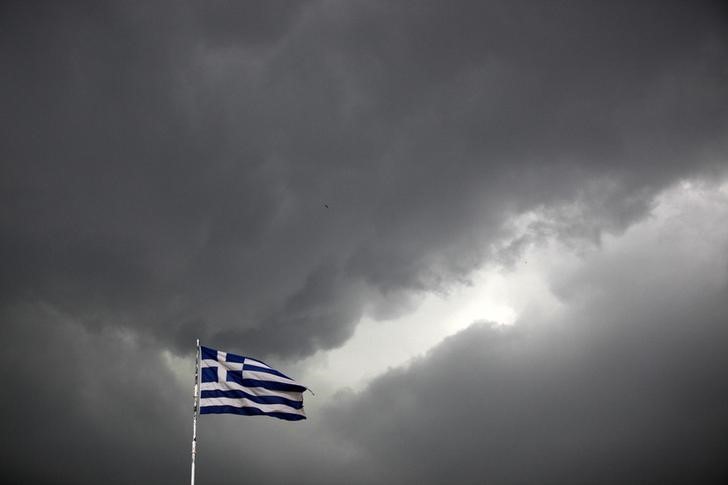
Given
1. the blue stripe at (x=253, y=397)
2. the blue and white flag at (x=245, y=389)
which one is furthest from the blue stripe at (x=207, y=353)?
the blue stripe at (x=253, y=397)

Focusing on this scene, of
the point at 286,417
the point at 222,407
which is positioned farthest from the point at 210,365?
the point at 286,417

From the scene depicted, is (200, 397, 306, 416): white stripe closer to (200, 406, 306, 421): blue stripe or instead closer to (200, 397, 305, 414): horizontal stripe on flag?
(200, 397, 305, 414): horizontal stripe on flag

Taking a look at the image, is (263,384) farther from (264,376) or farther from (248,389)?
(248,389)

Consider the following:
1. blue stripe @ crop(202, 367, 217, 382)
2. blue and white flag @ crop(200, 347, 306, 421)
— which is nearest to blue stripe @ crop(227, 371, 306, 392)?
blue and white flag @ crop(200, 347, 306, 421)

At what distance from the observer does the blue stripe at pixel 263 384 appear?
60.0 metres

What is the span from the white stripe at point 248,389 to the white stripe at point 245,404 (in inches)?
33.2

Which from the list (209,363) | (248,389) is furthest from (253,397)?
(209,363)

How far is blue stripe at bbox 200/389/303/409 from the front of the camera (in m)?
58.4

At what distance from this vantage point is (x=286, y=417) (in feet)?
201

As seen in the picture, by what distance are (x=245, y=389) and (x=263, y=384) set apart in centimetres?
165

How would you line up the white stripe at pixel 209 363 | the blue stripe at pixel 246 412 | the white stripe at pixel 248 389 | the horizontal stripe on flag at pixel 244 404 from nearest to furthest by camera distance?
1. the blue stripe at pixel 246 412
2. the horizontal stripe on flag at pixel 244 404
3. the white stripe at pixel 248 389
4. the white stripe at pixel 209 363

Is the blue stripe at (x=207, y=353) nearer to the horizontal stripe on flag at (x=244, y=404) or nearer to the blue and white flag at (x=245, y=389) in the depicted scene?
the blue and white flag at (x=245, y=389)

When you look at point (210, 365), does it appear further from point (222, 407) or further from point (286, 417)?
point (286, 417)

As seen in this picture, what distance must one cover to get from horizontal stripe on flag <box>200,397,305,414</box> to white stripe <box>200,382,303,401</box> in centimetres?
84
